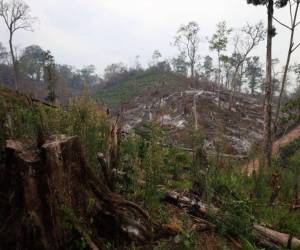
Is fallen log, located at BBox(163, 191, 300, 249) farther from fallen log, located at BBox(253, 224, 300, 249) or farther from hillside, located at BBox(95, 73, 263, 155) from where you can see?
hillside, located at BBox(95, 73, 263, 155)

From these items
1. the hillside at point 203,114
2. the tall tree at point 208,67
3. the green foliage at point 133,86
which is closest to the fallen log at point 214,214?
the hillside at point 203,114

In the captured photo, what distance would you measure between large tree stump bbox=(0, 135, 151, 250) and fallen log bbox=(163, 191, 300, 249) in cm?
108

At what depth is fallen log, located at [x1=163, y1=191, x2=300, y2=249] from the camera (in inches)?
155

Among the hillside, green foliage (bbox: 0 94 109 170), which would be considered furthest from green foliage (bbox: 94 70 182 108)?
green foliage (bbox: 0 94 109 170)

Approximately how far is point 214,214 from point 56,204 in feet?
7.06

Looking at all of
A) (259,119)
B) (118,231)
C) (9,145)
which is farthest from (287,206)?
(259,119)

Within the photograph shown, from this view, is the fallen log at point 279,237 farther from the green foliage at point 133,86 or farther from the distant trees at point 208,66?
the distant trees at point 208,66

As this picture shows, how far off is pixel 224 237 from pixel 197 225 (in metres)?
0.36

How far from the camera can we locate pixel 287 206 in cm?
540

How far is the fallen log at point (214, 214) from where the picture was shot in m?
3.95

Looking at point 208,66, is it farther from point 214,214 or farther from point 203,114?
point 214,214

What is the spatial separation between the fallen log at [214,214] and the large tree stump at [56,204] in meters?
1.08

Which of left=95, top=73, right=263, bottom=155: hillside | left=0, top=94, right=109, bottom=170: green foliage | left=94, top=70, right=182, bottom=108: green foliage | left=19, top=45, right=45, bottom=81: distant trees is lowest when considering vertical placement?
left=95, top=73, right=263, bottom=155: hillside

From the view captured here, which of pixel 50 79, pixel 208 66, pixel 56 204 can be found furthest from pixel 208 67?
pixel 56 204
